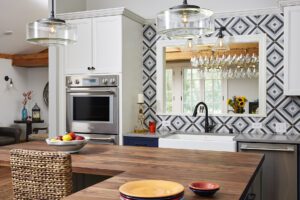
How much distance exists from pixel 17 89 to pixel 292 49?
8273 millimetres

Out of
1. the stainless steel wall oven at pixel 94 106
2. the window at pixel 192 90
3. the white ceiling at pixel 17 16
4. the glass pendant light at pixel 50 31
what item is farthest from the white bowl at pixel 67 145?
the white ceiling at pixel 17 16

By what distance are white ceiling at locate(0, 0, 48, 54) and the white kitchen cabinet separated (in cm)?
535

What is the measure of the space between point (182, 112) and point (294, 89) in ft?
4.78

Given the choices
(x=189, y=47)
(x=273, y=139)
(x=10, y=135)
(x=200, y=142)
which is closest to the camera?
(x=273, y=139)

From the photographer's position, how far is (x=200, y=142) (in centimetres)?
400

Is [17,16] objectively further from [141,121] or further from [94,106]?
[141,121]

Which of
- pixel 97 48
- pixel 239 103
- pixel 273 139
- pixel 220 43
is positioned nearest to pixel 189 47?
pixel 220 43

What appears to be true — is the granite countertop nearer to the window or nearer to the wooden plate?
the window

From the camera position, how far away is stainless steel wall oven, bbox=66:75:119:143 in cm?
447

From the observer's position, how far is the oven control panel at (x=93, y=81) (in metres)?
4.47

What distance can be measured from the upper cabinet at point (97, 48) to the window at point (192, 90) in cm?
91

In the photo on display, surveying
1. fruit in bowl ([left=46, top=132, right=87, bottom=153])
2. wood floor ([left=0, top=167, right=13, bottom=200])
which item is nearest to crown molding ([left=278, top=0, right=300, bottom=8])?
fruit in bowl ([left=46, top=132, right=87, bottom=153])

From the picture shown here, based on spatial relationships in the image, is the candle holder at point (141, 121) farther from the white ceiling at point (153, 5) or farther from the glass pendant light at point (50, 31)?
the glass pendant light at point (50, 31)

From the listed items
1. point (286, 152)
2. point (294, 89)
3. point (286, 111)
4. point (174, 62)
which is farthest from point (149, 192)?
point (174, 62)
